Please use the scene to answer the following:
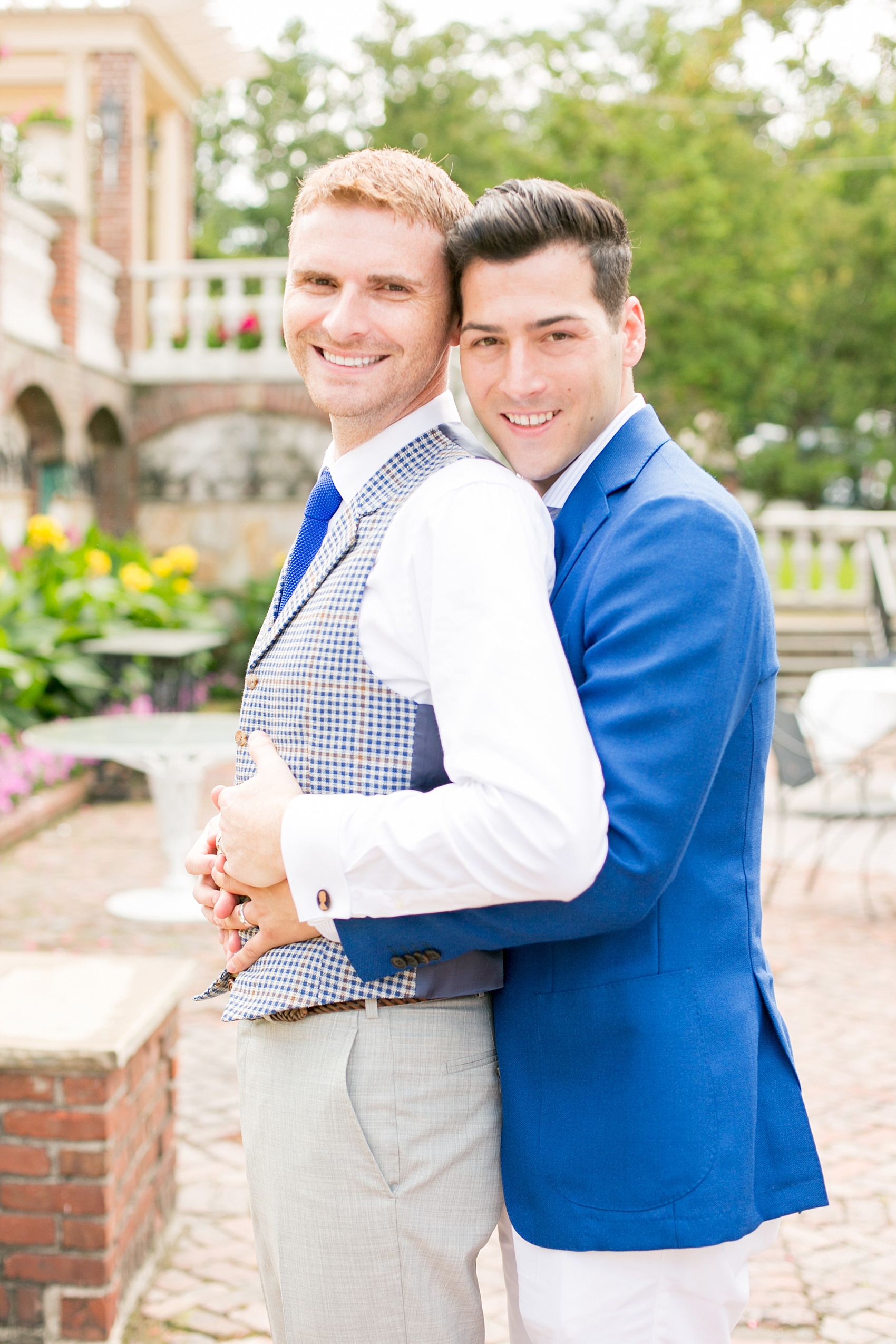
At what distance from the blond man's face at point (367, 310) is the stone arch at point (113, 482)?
43.5 feet

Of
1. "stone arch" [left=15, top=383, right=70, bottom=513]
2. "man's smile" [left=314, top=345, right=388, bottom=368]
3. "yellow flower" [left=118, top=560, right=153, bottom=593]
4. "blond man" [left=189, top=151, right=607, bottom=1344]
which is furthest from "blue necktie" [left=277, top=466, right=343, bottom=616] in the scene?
"stone arch" [left=15, top=383, right=70, bottom=513]

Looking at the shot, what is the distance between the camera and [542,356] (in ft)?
5.22

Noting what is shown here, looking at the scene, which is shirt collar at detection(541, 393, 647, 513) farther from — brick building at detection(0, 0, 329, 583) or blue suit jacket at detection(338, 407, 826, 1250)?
brick building at detection(0, 0, 329, 583)

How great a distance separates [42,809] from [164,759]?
2.03 m

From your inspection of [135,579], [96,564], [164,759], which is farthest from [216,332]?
[164,759]

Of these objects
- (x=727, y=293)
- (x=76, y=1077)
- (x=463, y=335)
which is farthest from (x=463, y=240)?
(x=727, y=293)

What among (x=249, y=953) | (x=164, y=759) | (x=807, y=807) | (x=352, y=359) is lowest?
(x=807, y=807)

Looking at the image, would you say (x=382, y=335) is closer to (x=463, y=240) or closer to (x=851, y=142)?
(x=463, y=240)

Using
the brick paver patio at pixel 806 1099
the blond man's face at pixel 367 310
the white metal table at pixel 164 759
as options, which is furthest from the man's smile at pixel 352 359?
the white metal table at pixel 164 759

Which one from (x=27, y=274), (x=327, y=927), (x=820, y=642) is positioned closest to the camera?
(x=327, y=927)

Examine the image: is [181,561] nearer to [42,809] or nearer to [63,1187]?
[42,809]

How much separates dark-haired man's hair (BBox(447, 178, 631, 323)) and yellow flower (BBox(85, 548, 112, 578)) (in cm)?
905

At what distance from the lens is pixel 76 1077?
2.53 metres

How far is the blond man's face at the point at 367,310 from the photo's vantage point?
5.22 feet
